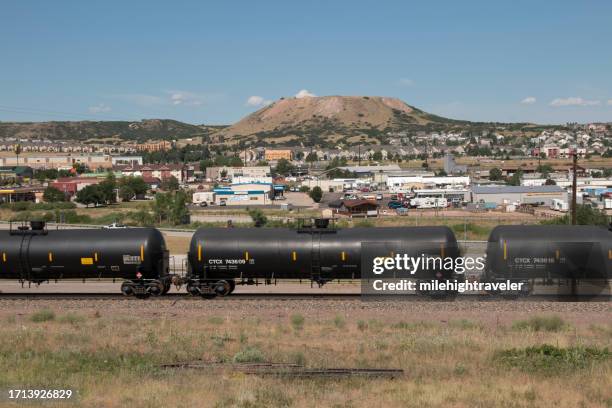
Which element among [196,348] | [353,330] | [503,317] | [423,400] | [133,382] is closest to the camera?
[423,400]

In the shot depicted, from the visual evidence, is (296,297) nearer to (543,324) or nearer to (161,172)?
(543,324)

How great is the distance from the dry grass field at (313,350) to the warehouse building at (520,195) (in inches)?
3238

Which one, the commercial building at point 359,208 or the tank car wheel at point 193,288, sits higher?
the tank car wheel at point 193,288

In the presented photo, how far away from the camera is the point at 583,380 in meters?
16.3

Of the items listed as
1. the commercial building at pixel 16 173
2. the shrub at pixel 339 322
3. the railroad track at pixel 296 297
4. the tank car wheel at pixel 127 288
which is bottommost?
the railroad track at pixel 296 297

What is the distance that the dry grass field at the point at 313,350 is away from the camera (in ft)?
49.6

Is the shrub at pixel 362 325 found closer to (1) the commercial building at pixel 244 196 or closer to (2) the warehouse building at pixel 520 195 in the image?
(2) the warehouse building at pixel 520 195

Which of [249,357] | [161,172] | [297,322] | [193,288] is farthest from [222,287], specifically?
[161,172]

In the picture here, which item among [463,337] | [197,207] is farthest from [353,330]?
[197,207]

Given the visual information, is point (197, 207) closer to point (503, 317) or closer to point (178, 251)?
point (178, 251)

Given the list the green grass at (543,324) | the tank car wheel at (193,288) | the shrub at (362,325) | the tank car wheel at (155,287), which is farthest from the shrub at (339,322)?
the tank car wheel at (155,287)

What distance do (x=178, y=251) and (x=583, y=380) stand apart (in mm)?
41225

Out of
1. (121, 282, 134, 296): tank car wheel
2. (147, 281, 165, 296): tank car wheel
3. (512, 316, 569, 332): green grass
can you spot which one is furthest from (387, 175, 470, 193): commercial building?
(512, 316, 569, 332): green grass

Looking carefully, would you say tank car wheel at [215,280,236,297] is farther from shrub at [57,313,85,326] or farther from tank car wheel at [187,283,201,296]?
shrub at [57,313,85,326]
